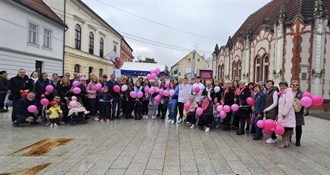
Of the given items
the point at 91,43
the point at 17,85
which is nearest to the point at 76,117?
the point at 17,85

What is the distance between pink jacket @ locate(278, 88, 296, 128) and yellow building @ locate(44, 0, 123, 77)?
22.7m

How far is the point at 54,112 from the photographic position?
8.27 metres

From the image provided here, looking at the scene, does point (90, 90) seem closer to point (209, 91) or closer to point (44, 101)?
point (44, 101)

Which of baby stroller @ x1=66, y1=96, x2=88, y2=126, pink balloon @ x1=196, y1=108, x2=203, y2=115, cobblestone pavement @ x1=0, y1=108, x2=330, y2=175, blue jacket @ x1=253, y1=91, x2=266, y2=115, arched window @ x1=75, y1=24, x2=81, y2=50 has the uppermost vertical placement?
arched window @ x1=75, y1=24, x2=81, y2=50

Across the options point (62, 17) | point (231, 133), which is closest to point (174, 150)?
point (231, 133)

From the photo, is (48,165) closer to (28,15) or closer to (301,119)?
(301,119)

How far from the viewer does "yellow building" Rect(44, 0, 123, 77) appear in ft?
82.4

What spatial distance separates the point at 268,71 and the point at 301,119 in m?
11.0

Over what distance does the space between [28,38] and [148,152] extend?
16.9m

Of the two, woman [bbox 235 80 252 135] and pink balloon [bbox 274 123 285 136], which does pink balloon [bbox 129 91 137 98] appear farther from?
pink balloon [bbox 274 123 285 136]

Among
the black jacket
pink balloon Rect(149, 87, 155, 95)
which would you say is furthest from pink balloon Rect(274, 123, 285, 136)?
the black jacket

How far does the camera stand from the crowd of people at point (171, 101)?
661 centimetres

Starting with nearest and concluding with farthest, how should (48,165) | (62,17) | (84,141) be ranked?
(48,165) → (84,141) → (62,17)

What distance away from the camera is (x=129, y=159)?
494 cm
